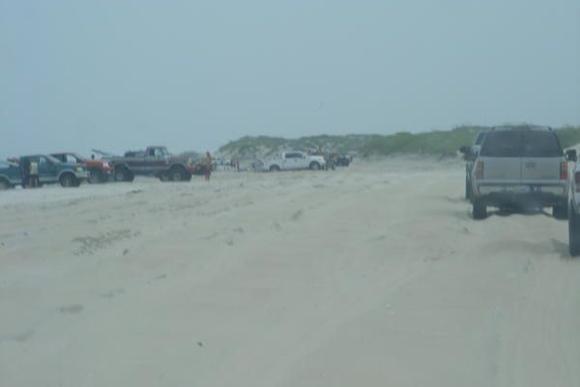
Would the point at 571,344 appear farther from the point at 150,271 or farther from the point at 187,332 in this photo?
the point at 150,271

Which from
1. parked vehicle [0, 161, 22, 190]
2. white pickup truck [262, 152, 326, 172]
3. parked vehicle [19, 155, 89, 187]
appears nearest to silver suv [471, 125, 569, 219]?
parked vehicle [19, 155, 89, 187]

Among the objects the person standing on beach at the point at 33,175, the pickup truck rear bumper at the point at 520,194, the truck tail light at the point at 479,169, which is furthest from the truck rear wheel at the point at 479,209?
→ the person standing on beach at the point at 33,175

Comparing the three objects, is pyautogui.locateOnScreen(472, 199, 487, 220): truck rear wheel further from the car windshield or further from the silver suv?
the car windshield

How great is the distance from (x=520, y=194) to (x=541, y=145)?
1.09 m

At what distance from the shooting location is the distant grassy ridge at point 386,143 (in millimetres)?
90688

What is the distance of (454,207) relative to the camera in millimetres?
25859

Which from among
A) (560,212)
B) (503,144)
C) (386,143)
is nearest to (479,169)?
(503,144)

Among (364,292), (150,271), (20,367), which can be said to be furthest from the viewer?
(150,271)

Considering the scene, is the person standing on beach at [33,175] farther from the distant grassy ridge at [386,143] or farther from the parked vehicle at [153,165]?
the distant grassy ridge at [386,143]

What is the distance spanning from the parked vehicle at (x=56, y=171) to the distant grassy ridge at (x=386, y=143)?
21.5 metres

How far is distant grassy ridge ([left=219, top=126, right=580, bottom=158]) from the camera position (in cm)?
9069

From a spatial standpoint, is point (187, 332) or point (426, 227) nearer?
point (187, 332)

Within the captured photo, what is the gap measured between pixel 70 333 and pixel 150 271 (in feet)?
13.4

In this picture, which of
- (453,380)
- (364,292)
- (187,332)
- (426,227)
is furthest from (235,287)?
(426,227)
